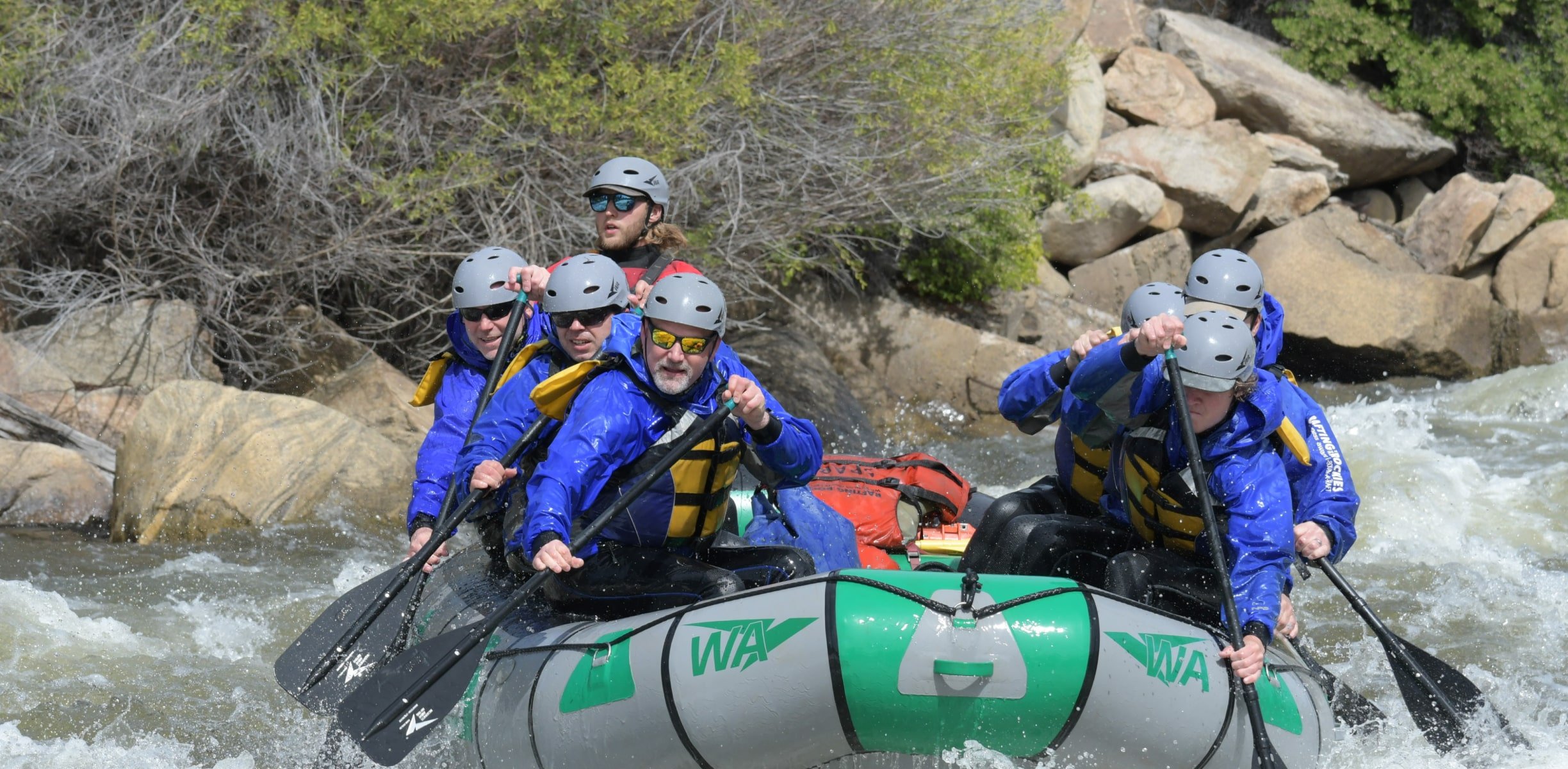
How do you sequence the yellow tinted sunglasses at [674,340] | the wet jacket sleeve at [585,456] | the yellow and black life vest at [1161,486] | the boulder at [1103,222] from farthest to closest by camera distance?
the boulder at [1103,222], the yellow and black life vest at [1161,486], the yellow tinted sunglasses at [674,340], the wet jacket sleeve at [585,456]

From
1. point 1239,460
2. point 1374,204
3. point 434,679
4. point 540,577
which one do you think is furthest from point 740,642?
point 1374,204

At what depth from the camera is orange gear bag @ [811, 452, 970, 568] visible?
5.68 meters

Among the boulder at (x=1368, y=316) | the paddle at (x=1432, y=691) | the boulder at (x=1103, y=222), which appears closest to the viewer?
the paddle at (x=1432, y=691)

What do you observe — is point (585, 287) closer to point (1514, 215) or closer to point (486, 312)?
point (486, 312)

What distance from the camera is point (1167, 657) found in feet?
11.8

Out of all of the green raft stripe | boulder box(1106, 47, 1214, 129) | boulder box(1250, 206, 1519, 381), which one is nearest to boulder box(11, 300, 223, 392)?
the green raft stripe

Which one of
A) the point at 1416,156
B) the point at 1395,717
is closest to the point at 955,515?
the point at 1395,717

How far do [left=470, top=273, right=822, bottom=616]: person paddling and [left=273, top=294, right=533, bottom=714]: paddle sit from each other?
45 cm

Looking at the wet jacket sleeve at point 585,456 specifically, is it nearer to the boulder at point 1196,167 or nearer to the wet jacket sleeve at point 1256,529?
the wet jacket sleeve at point 1256,529

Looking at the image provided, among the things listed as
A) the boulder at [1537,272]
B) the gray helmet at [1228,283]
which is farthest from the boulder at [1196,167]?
the gray helmet at [1228,283]

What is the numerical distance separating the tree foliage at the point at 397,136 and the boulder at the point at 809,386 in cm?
54

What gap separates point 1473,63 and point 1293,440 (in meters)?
12.0

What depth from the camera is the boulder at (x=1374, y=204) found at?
47.4 ft

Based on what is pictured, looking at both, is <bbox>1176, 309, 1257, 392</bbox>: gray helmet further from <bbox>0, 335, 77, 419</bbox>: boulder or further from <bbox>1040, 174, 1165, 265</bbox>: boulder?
<bbox>1040, 174, 1165, 265</bbox>: boulder
